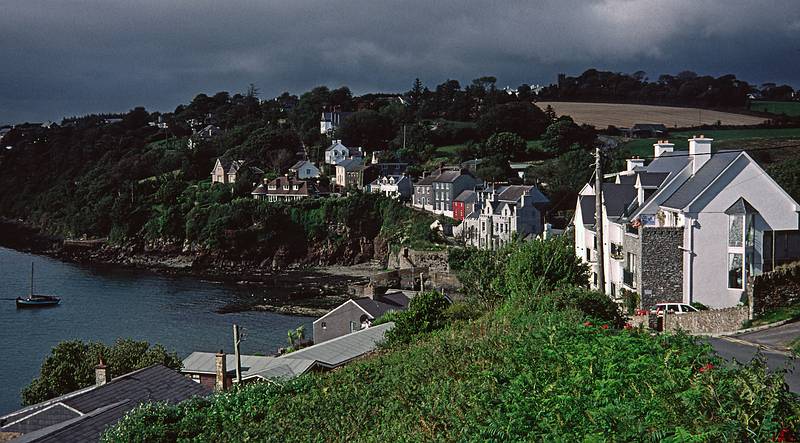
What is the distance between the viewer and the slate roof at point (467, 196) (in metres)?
64.2

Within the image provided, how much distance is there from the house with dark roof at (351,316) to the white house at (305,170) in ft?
180

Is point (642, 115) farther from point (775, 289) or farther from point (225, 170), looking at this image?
point (775, 289)

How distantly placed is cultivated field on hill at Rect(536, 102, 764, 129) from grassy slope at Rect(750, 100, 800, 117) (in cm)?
314

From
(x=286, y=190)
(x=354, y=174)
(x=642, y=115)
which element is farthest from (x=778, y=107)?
(x=286, y=190)

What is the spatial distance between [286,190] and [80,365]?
195 feet

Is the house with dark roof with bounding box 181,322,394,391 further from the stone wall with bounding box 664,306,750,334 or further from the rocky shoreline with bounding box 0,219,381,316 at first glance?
the rocky shoreline with bounding box 0,219,381,316

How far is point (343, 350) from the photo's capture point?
2308cm

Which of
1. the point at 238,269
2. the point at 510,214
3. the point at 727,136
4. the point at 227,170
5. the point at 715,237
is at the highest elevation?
the point at 727,136

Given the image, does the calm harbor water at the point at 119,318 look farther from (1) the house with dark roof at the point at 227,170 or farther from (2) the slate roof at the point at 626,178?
(1) the house with dark roof at the point at 227,170

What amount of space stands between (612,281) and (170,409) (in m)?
15.1

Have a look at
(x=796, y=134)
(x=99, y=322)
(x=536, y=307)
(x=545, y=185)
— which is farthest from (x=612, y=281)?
(x=796, y=134)

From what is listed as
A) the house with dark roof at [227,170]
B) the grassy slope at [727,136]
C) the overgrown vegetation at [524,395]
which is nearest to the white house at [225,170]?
the house with dark roof at [227,170]

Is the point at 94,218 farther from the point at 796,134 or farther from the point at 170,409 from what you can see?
the point at 170,409

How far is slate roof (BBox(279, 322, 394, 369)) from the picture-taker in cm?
2156
